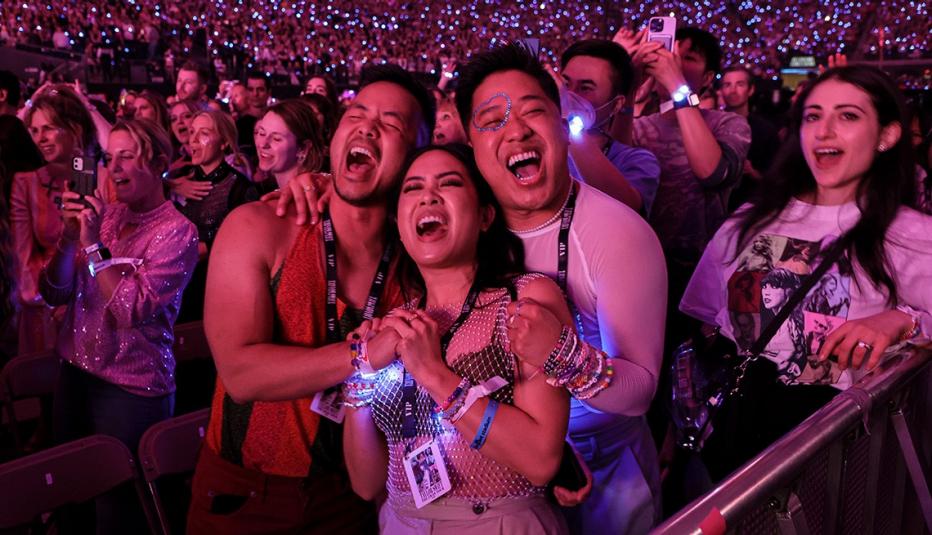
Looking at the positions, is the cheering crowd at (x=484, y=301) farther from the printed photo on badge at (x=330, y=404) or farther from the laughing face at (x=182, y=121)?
the laughing face at (x=182, y=121)

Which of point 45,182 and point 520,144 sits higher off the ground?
point 520,144

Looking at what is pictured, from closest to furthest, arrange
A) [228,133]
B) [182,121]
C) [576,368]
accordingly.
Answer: [576,368] < [228,133] < [182,121]

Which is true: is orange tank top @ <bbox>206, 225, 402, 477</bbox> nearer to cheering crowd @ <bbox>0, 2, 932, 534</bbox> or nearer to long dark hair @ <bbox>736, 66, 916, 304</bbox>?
cheering crowd @ <bbox>0, 2, 932, 534</bbox>

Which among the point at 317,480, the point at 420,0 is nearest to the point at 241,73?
the point at 420,0

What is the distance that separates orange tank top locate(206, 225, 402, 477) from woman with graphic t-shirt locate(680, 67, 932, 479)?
3.21 feet

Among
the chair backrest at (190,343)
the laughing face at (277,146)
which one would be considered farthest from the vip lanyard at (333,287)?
the laughing face at (277,146)

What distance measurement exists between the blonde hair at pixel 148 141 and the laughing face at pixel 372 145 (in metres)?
1.21

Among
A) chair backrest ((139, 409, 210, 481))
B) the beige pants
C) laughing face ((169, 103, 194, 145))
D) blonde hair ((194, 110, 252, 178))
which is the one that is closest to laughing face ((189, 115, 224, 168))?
blonde hair ((194, 110, 252, 178))

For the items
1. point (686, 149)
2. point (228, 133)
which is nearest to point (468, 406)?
point (686, 149)

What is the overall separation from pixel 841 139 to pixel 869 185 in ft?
0.47

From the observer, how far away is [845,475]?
1760 mm

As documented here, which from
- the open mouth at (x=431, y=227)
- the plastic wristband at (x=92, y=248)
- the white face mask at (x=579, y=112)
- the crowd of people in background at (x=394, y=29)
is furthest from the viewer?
the crowd of people in background at (x=394, y=29)

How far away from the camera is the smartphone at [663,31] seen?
3.00m

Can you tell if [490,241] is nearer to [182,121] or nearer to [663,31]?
[663,31]
